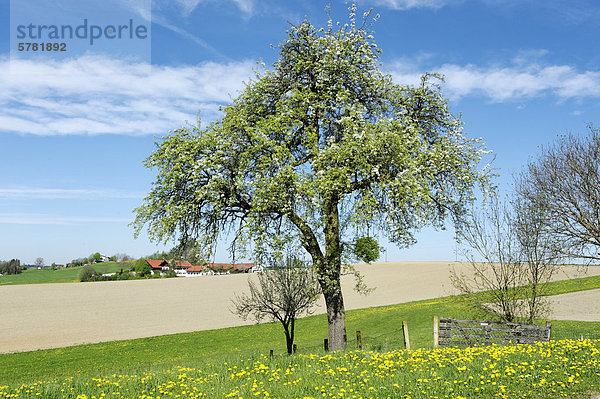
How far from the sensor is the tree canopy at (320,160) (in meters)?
18.2

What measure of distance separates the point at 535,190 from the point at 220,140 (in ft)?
75.6

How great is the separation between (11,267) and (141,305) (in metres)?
78.7

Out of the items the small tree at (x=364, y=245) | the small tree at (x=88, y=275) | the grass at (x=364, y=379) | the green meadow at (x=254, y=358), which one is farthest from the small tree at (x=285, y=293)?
the small tree at (x=88, y=275)

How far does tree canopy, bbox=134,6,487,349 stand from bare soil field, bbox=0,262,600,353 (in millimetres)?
25614

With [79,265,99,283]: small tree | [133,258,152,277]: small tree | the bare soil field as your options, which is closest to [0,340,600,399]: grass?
the bare soil field

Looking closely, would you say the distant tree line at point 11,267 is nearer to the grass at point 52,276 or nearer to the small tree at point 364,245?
the grass at point 52,276

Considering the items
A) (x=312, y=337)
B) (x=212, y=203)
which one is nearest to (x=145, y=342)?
(x=312, y=337)

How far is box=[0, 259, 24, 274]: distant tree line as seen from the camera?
122 m

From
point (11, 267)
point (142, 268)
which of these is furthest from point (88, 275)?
point (11, 267)

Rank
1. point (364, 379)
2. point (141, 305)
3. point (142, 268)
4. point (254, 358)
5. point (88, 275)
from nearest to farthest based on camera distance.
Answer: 1. point (364, 379)
2. point (254, 358)
3. point (141, 305)
4. point (88, 275)
5. point (142, 268)

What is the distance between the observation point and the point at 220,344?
40.8 m

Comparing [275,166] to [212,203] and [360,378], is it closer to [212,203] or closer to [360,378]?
[212,203]

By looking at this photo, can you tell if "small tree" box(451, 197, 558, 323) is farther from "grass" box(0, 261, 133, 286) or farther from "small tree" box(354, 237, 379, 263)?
"grass" box(0, 261, 133, 286)

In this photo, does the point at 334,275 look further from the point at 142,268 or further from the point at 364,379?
the point at 142,268
